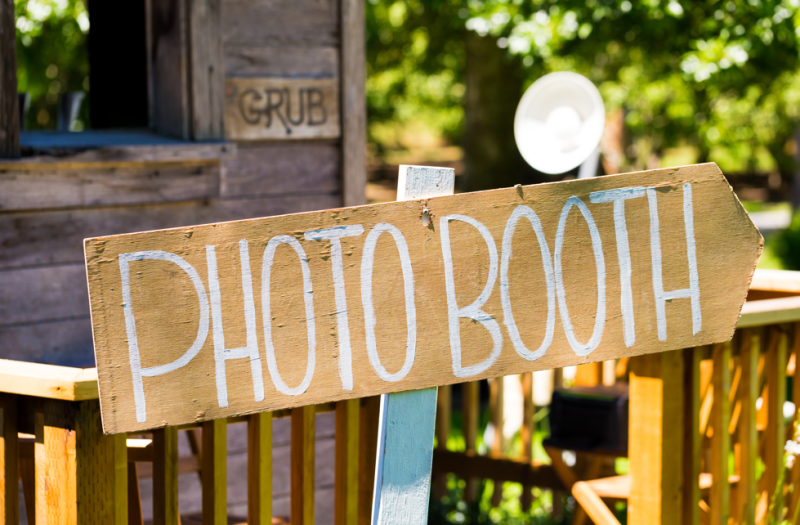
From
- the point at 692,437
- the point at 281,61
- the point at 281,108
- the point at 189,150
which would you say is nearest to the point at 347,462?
the point at 692,437

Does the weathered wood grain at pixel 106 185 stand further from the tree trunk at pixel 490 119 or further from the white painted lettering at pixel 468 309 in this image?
the tree trunk at pixel 490 119

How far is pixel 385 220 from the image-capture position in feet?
4.88

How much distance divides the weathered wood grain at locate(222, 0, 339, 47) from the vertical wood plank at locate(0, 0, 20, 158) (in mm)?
759

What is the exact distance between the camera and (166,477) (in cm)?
160

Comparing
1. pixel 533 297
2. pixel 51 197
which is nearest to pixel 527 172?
pixel 51 197

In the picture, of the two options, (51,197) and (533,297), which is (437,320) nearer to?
(533,297)

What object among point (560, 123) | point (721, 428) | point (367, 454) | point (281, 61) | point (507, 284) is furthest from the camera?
point (560, 123)

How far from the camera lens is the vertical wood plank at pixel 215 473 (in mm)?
1614

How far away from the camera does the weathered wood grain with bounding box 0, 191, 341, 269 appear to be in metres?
2.75

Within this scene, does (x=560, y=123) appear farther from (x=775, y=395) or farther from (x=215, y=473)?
(x=215, y=473)

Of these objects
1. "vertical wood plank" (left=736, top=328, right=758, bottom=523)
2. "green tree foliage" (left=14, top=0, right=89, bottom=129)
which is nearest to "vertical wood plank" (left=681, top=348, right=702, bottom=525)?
"vertical wood plank" (left=736, top=328, right=758, bottom=523)

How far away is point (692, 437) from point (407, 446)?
2.86 feet

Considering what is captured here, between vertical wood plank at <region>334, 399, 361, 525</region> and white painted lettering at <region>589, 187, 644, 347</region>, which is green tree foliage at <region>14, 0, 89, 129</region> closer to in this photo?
vertical wood plank at <region>334, 399, 361, 525</region>

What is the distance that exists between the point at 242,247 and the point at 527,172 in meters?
9.40
